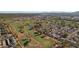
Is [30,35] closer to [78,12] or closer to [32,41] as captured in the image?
[32,41]
